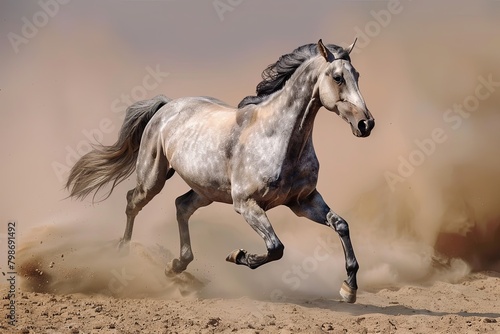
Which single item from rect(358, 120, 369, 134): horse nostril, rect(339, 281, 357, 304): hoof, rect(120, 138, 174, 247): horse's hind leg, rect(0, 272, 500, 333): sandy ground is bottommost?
rect(0, 272, 500, 333): sandy ground

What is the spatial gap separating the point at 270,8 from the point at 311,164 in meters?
4.49

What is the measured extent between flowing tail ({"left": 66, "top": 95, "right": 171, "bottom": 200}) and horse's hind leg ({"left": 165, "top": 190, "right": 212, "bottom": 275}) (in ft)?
2.83

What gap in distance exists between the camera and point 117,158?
7.17 m

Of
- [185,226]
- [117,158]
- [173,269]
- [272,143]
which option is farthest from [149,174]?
[272,143]

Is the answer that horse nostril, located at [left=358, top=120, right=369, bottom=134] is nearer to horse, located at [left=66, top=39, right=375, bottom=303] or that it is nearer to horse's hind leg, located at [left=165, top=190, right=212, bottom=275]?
horse, located at [left=66, top=39, right=375, bottom=303]

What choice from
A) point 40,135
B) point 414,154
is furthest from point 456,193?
point 40,135

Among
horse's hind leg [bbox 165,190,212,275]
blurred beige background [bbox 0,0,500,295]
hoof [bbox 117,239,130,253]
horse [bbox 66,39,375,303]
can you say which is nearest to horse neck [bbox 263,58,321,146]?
horse [bbox 66,39,375,303]

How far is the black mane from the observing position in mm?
5496

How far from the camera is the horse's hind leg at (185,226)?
6.41 m

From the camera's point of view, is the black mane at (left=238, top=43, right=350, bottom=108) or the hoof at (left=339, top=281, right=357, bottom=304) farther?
the black mane at (left=238, top=43, right=350, bottom=108)

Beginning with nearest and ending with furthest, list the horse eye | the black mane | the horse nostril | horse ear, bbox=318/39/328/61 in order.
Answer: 1. the horse nostril
2. the horse eye
3. horse ear, bbox=318/39/328/61
4. the black mane

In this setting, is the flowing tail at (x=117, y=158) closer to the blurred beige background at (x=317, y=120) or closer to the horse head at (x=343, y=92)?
the blurred beige background at (x=317, y=120)

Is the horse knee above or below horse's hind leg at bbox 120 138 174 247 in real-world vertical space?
below

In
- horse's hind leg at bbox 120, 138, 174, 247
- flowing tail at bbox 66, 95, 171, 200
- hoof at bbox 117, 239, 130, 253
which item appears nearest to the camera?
horse's hind leg at bbox 120, 138, 174, 247
